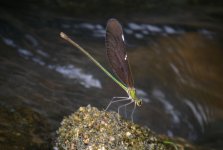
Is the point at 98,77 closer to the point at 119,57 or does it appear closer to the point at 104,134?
the point at 119,57

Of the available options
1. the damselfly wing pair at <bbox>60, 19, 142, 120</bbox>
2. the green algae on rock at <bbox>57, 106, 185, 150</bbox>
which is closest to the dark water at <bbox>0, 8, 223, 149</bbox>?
the green algae on rock at <bbox>57, 106, 185, 150</bbox>

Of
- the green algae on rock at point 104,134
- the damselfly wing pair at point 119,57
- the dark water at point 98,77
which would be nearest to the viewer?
the green algae on rock at point 104,134

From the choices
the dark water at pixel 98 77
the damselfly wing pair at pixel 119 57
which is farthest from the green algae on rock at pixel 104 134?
the dark water at pixel 98 77

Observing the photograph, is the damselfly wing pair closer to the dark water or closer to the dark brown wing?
the dark brown wing

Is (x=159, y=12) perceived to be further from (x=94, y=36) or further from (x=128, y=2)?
(x=94, y=36)

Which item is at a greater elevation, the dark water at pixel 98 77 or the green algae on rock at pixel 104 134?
the dark water at pixel 98 77

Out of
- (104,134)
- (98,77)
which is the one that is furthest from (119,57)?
(98,77)

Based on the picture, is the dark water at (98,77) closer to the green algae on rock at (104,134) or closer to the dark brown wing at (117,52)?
the green algae on rock at (104,134)
